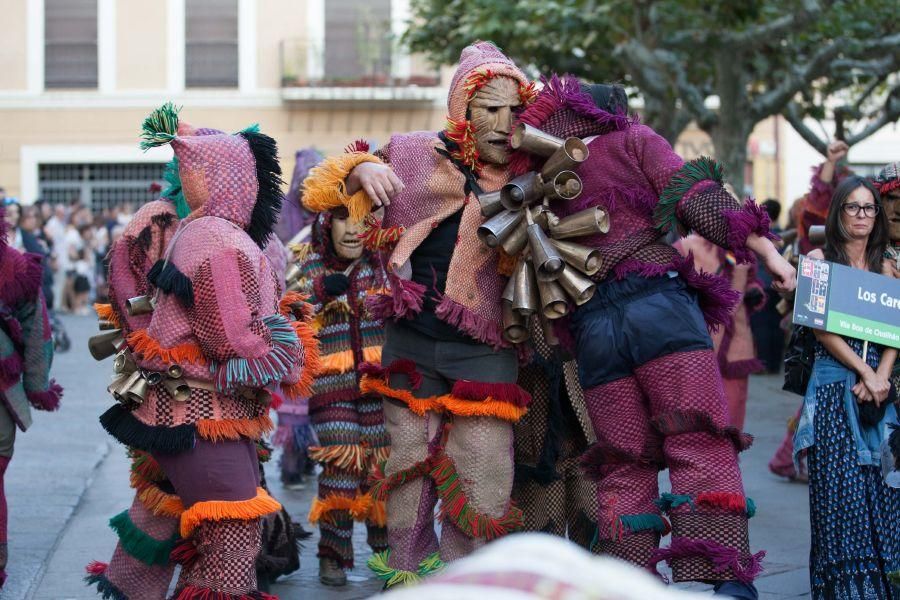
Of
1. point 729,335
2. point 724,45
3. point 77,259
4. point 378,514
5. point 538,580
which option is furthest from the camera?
point 77,259

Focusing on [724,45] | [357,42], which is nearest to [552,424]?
[724,45]

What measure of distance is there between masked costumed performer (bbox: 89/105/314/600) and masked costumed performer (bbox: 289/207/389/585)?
1.38 m

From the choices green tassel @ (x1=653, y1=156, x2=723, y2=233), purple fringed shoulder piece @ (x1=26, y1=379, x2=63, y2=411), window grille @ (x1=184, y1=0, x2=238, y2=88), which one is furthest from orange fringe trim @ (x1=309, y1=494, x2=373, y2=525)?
window grille @ (x1=184, y1=0, x2=238, y2=88)

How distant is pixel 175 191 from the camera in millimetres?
5309

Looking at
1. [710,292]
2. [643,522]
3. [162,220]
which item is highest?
[162,220]

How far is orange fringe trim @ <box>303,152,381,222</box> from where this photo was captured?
196 inches

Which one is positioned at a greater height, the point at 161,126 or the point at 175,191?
the point at 161,126

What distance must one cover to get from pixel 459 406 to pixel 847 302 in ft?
4.96

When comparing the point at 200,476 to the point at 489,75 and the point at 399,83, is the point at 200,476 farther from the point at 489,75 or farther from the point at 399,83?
the point at 399,83

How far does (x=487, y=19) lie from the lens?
55.4ft

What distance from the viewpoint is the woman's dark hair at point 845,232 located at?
525 cm

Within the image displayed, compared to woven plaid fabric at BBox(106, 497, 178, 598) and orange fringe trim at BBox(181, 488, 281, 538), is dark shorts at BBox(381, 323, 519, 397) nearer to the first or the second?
orange fringe trim at BBox(181, 488, 281, 538)

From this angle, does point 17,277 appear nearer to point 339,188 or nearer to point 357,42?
point 339,188

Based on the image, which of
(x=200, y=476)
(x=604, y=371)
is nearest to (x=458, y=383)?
(x=604, y=371)
